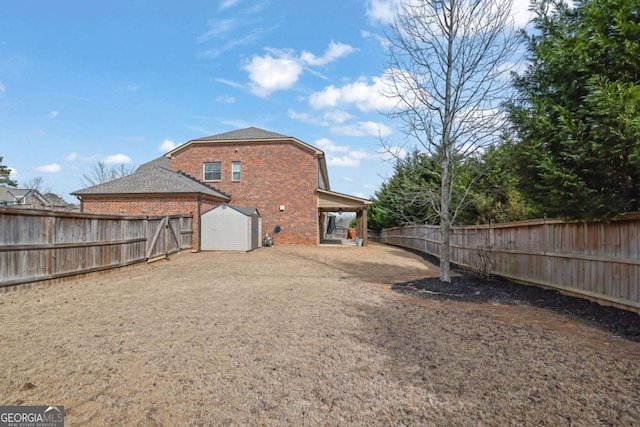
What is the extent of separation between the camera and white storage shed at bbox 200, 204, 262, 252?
16.9m

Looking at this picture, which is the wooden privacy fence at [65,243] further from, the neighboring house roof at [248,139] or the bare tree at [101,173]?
the bare tree at [101,173]

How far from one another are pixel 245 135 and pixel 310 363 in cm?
2024

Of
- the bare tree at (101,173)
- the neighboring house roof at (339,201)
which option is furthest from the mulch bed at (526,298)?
the bare tree at (101,173)

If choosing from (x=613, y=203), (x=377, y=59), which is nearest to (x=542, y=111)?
(x=613, y=203)

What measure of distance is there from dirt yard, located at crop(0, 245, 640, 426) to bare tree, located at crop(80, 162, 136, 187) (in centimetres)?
4570

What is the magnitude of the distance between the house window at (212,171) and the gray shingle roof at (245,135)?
1565mm

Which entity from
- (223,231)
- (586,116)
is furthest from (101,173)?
(586,116)

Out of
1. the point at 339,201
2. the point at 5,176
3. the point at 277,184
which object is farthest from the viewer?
the point at 5,176

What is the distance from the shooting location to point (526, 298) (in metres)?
6.92

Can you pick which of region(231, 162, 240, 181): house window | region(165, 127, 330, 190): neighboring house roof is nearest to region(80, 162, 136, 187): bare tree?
region(165, 127, 330, 190): neighboring house roof

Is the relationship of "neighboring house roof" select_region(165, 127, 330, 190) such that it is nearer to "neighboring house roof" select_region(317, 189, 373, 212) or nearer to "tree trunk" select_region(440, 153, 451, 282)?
"neighboring house roof" select_region(317, 189, 373, 212)

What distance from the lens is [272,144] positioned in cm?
2133

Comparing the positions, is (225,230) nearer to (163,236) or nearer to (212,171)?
(163,236)

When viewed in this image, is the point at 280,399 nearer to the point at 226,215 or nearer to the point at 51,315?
the point at 51,315
